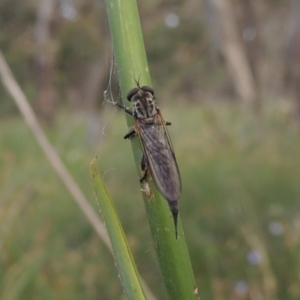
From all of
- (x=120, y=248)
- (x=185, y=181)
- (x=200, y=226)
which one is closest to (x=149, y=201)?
(x=120, y=248)

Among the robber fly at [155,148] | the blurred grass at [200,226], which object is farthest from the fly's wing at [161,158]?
the blurred grass at [200,226]

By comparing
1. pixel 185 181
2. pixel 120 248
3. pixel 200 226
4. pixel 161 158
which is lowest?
pixel 120 248

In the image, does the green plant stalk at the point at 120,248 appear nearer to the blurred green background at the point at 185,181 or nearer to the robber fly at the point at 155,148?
the robber fly at the point at 155,148

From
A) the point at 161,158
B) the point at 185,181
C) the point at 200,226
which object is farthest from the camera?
the point at 185,181

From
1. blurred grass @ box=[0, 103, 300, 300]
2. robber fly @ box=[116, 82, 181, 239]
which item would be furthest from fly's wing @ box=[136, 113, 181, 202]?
blurred grass @ box=[0, 103, 300, 300]

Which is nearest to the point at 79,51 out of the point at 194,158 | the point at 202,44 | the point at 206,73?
the point at 202,44

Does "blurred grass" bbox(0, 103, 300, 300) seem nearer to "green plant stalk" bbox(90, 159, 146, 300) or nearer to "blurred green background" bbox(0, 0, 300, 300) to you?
"blurred green background" bbox(0, 0, 300, 300)

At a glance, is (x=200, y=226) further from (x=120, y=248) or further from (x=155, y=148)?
(x=120, y=248)
